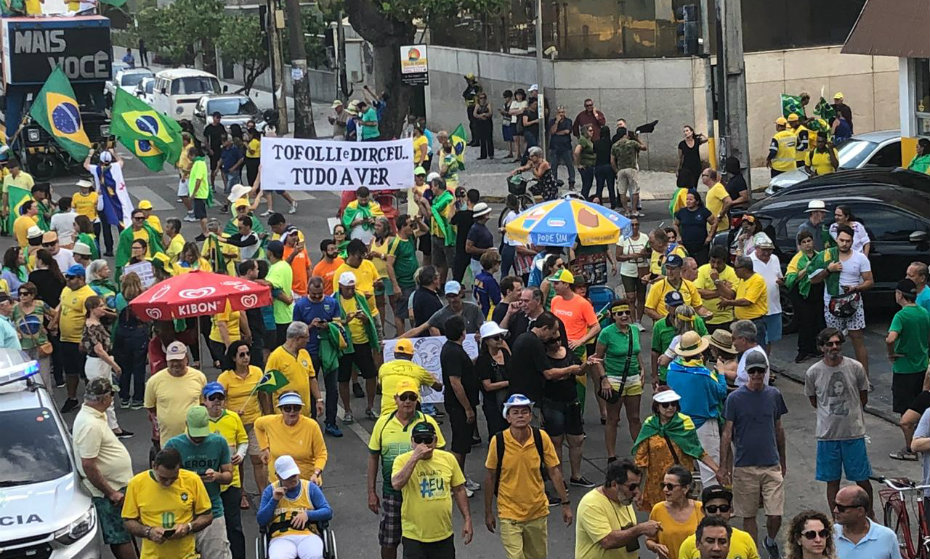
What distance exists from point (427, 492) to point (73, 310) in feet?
21.4

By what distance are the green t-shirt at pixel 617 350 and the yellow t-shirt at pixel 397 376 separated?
1.55 meters

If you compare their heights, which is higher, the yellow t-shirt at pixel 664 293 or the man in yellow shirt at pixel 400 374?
the yellow t-shirt at pixel 664 293

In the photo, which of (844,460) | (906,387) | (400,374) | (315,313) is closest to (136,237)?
(315,313)

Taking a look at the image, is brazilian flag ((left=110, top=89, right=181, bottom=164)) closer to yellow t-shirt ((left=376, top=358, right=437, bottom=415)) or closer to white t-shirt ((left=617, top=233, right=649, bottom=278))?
white t-shirt ((left=617, top=233, right=649, bottom=278))

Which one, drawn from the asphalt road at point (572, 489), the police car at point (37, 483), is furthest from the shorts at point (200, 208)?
the police car at point (37, 483)

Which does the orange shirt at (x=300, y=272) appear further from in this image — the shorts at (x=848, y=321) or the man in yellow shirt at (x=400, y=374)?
the shorts at (x=848, y=321)

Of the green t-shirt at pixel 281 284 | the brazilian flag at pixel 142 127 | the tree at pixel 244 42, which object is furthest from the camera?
the tree at pixel 244 42

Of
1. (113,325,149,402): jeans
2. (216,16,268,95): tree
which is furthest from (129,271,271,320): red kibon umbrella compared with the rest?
(216,16,268,95): tree

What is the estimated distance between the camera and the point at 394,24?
3362 centimetres

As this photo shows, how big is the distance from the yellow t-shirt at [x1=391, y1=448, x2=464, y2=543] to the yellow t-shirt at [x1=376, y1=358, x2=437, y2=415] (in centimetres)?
196

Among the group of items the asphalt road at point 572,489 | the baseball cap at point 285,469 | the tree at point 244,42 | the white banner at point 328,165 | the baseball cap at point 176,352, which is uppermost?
the tree at point 244,42

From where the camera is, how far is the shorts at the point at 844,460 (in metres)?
11.2

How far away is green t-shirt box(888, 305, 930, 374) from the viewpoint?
12414 mm

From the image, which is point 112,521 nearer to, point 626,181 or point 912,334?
point 912,334
